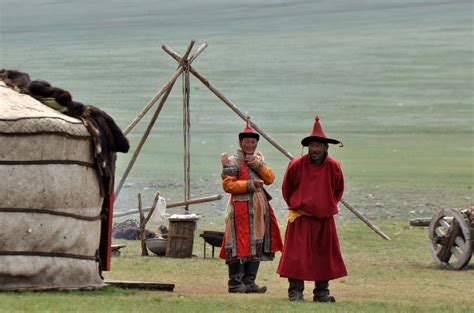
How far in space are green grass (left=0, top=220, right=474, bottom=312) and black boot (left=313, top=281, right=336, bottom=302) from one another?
4.5 inches

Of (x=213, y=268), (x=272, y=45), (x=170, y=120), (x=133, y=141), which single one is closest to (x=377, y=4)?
(x=272, y=45)

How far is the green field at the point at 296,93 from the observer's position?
58.6ft

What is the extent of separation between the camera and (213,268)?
17281mm

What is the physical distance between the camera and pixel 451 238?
1775 cm

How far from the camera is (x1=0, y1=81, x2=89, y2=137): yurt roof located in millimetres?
13242

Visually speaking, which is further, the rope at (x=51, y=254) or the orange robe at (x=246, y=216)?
the orange robe at (x=246, y=216)

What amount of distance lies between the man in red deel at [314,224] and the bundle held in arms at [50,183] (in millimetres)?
1513

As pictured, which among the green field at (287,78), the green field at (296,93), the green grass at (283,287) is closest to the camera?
the green grass at (283,287)

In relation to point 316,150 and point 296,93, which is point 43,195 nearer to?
point 316,150

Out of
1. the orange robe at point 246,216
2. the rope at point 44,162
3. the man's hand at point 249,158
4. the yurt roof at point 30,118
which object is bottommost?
the orange robe at point 246,216

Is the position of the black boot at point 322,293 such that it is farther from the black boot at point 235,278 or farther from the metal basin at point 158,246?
the metal basin at point 158,246

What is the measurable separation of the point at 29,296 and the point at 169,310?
1110mm

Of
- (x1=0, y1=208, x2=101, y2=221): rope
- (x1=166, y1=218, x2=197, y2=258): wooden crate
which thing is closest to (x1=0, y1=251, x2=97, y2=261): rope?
(x1=0, y1=208, x2=101, y2=221): rope

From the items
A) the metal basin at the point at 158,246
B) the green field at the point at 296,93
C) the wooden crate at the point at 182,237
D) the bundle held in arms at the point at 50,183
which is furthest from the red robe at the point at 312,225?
the metal basin at the point at 158,246
